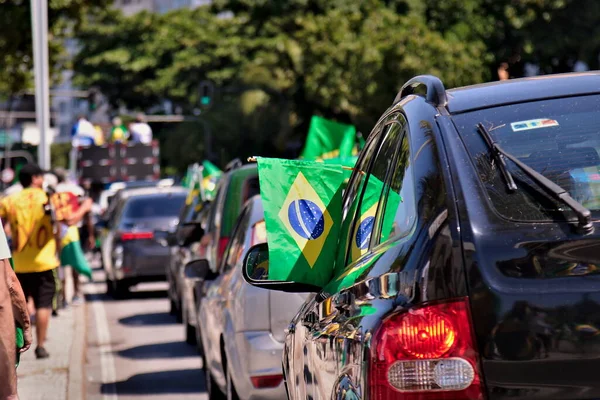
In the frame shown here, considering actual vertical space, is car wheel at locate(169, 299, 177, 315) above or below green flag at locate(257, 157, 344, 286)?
below

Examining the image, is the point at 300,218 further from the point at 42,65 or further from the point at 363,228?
the point at 42,65

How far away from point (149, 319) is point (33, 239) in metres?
5.05

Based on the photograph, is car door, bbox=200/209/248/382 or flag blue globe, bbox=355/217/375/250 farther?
car door, bbox=200/209/248/382

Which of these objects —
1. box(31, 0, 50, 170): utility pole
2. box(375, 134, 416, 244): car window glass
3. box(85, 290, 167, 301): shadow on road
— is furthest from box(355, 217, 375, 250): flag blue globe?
box(85, 290, 167, 301): shadow on road

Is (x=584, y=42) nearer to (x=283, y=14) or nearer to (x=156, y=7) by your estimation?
(x=283, y=14)

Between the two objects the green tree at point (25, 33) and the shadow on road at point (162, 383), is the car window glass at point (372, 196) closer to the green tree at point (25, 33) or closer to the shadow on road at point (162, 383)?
the shadow on road at point (162, 383)

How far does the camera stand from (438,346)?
3145 millimetres

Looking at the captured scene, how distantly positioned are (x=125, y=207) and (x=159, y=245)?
0.94 m

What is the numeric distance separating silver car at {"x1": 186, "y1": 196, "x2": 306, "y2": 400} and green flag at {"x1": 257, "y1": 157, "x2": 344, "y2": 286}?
2709 millimetres

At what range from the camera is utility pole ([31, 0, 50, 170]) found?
60.4 feet

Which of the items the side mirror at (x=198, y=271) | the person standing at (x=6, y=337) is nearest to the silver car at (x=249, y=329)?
the side mirror at (x=198, y=271)

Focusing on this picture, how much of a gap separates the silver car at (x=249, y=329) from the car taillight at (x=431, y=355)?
4.32m

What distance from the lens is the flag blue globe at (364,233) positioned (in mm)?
4412

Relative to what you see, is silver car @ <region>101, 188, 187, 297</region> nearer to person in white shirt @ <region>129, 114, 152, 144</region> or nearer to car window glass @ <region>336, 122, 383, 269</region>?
car window glass @ <region>336, 122, 383, 269</region>
